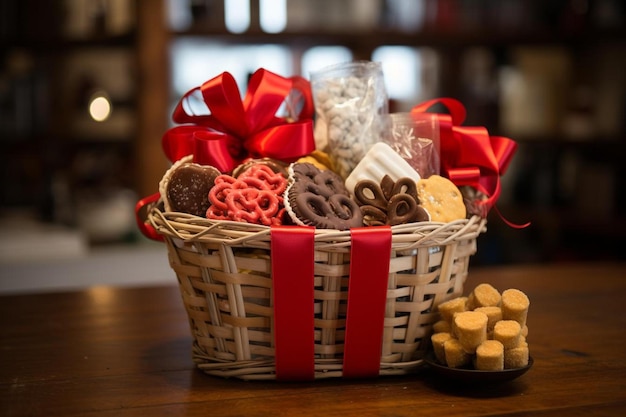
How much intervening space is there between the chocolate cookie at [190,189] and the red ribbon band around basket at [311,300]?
0.40 feet

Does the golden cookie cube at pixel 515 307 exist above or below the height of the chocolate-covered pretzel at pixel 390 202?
below

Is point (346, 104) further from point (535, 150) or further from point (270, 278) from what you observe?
point (535, 150)

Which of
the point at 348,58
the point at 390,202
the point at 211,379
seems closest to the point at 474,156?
the point at 390,202

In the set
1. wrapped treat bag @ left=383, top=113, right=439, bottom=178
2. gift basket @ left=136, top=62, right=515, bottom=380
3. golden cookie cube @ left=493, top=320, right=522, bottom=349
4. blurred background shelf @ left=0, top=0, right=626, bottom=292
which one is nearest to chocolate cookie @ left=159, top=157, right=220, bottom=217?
gift basket @ left=136, top=62, right=515, bottom=380

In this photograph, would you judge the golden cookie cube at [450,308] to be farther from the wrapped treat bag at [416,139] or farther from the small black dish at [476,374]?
the wrapped treat bag at [416,139]

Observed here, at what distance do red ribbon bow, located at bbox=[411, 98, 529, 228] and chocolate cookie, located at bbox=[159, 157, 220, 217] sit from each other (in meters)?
0.31

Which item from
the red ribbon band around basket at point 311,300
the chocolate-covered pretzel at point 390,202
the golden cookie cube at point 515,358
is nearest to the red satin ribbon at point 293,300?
the red ribbon band around basket at point 311,300

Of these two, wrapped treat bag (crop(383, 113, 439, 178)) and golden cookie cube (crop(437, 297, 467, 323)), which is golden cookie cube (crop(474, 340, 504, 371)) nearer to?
golden cookie cube (crop(437, 297, 467, 323))

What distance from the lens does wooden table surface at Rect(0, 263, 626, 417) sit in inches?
31.2

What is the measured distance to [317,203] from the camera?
0.86m

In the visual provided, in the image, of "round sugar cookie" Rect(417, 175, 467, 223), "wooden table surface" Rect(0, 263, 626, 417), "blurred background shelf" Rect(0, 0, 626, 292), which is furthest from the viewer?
"blurred background shelf" Rect(0, 0, 626, 292)

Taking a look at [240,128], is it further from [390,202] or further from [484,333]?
[484,333]

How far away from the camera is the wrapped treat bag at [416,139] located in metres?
0.99

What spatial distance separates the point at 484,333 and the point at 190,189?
364 millimetres
